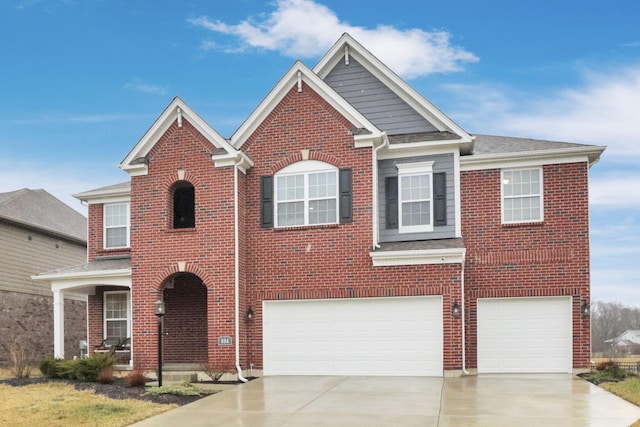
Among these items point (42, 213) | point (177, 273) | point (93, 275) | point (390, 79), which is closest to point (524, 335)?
point (390, 79)

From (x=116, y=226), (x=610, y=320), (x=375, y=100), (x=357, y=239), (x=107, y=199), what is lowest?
(x=610, y=320)

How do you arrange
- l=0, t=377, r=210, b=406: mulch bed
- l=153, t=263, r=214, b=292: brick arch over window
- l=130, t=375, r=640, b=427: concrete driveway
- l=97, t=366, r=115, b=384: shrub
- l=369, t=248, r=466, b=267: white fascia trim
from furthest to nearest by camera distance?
l=153, t=263, r=214, b=292: brick arch over window, l=369, t=248, r=466, b=267: white fascia trim, l=97, t=366, r=115, b=384: shrub, l=0, t=377, r=210, b=406: mulch bed, l=130, t=375, r=640, b=427: concrete driveway

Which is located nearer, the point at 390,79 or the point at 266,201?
the point at 266,201

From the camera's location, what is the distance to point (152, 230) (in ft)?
61.4

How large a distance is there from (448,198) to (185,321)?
8.87 m

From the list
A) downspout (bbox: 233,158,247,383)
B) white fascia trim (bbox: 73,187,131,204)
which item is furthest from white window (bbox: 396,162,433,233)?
white fascia trim (bbox: 73,187,131,204)

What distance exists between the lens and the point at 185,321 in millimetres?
20328

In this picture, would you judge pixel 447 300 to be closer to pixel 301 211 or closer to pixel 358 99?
pixel 301 211

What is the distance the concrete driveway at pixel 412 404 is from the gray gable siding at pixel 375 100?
24.5ft

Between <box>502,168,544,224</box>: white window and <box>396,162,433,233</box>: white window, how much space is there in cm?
210

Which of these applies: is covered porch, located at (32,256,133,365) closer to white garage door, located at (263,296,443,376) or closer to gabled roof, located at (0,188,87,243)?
white garage door, located at (263,296,443,376)

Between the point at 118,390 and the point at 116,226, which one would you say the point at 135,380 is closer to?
the point at 118,390

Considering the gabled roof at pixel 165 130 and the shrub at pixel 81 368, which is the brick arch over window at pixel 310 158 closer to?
Answer: the gabled roof at pixel 165 130

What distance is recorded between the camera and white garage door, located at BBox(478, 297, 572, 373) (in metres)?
17.7
